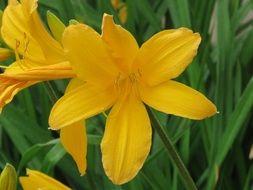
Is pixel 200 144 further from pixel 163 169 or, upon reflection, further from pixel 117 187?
pixel 117 187

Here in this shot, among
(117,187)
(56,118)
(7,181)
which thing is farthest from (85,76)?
(117,187)

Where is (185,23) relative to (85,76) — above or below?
below

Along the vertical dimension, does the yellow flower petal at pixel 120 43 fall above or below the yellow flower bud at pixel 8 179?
above

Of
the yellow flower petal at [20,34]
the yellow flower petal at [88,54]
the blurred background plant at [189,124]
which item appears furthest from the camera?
the blurred background plant at [189,124]

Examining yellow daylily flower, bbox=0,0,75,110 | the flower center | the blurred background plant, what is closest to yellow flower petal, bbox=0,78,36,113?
yellow daylily flower, bbox=0,0,75,110

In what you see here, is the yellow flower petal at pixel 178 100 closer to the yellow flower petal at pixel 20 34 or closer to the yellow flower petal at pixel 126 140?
the yellow flower petal at pixel 126 140

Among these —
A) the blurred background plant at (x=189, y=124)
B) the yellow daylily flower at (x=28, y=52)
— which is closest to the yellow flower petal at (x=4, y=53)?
the yellow daylily flower at (x=28, y=52)

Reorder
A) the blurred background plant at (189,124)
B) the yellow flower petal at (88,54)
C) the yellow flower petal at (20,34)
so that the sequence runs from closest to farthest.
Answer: the yellow flower petal at (88,54), the yellow flower petal at (20,34), the blurred background plant at (189,124)
